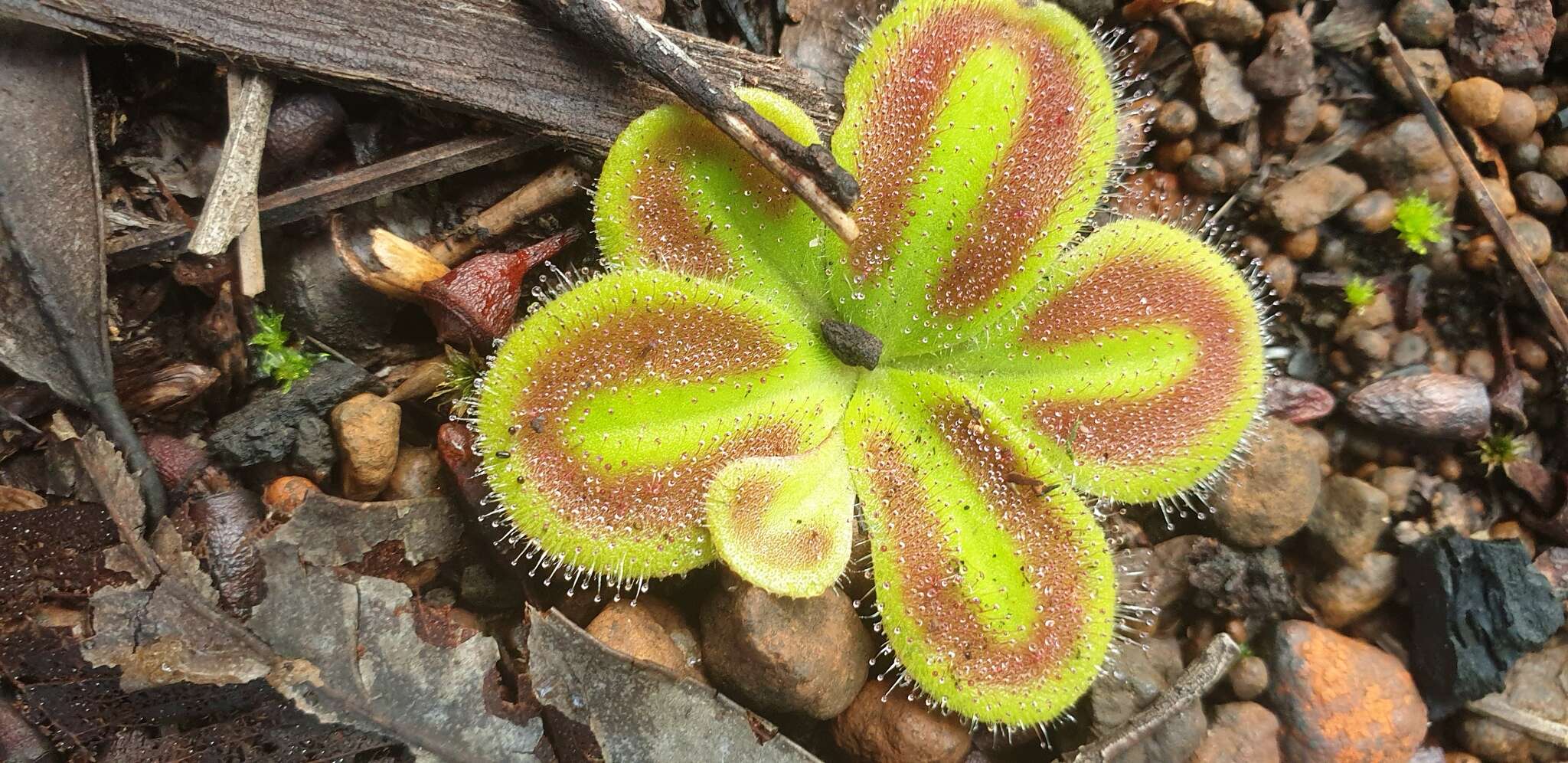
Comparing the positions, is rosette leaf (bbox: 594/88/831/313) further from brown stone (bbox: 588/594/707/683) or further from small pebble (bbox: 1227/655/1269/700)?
small pebble (bbox: 1227/655/1269/700)

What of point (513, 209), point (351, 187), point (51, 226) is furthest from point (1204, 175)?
point (51, 226)

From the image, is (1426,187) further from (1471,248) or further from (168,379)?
(168,379)

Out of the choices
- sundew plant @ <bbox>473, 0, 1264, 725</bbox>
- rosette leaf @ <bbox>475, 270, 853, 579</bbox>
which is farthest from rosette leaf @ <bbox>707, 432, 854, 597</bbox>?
rosette leaf @ <bbox>475, 270, 853, 579</bbox>

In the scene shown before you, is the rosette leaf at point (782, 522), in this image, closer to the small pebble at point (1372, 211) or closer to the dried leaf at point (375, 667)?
the dried leaf at point (375, 667)

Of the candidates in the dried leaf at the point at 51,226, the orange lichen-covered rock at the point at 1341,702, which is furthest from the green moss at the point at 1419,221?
the dried leaf at the point at 51,226

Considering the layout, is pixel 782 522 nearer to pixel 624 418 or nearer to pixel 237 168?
pixel 624 418
